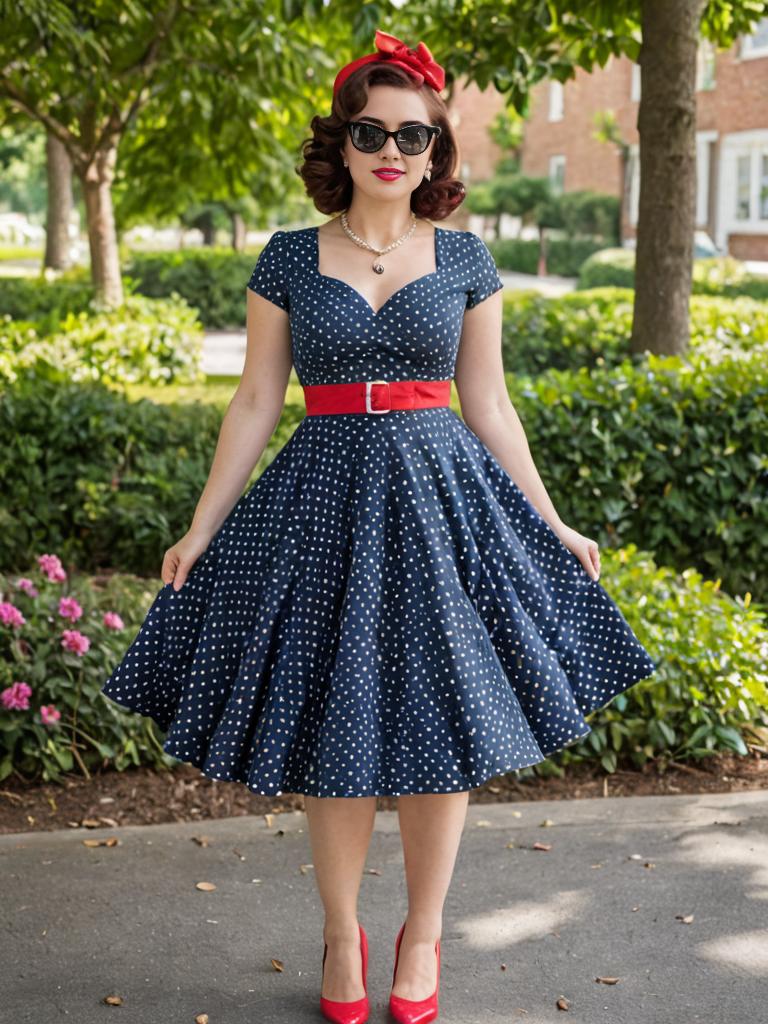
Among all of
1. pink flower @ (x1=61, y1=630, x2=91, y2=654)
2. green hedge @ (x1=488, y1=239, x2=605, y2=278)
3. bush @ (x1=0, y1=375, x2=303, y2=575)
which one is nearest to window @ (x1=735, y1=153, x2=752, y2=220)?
green hedge @ (x1=488, y1=239, x2=605, y2=278)

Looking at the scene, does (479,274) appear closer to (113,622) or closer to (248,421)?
(248,421)

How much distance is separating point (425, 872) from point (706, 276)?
1622cm

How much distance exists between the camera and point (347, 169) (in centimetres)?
271

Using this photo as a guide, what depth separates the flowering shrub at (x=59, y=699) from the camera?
12.7 feet

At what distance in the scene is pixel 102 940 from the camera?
2.98m

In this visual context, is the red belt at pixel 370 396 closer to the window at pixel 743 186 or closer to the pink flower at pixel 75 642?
the pink flower at pixel 75 642

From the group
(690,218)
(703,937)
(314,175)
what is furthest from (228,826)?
(690,218)

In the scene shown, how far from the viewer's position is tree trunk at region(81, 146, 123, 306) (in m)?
10.9

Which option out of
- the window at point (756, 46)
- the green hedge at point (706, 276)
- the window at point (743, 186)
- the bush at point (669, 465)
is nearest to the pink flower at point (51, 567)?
the bush at point (669, 465)

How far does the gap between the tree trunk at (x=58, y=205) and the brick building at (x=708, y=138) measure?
26.4ft

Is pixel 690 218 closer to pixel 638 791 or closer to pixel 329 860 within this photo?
pixel 638 791

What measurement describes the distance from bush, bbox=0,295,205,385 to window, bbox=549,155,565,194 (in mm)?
25467

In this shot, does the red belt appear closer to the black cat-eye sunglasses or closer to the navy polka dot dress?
the navy polka dot dress

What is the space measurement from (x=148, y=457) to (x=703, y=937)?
3.67 m
